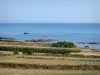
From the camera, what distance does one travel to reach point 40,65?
2461cm

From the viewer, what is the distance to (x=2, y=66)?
25.1m

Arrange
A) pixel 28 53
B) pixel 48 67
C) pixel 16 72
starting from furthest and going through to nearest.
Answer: pixel 28 53
pixel 48 67
pixel 16 72

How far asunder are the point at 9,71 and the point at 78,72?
495cm

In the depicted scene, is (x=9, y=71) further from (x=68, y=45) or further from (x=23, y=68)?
(x=68, y=45)

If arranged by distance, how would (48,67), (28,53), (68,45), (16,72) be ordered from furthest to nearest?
1. (68,45)
2. (28,53)
3. (48,67)
4. (16,72)

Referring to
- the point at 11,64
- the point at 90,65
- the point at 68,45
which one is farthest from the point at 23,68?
the point at 68,45

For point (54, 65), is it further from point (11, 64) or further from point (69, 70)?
point (11, 64)

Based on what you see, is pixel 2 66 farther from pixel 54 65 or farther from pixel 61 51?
pixel 61 51

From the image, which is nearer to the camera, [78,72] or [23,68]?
[78,72]

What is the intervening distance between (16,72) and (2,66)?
2942 millimetres

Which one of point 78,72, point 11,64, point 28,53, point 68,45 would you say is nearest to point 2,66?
point 11,64

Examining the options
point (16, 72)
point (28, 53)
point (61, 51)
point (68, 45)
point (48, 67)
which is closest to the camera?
point (16, 72)

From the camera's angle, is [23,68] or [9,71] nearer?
[9,71]

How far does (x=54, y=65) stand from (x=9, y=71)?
361 cm
